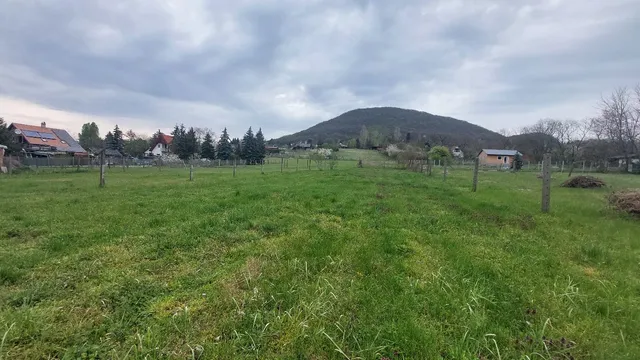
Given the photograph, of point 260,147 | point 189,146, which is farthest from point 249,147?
point 189,146

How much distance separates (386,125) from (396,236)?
11351cm

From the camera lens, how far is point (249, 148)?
64.4m

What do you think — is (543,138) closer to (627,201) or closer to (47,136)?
(627,201)

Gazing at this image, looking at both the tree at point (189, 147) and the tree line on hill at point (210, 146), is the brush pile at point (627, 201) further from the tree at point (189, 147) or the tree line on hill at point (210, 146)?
the tree at point (189, 147)

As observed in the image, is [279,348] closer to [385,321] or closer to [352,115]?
[385,321]

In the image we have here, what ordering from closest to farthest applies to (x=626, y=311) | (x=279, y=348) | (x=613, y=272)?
(x=279, y=348) < (x=626, y=311) < (x=613, y=272)

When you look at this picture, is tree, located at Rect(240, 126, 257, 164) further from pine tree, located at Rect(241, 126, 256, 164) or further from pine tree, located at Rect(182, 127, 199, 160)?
pine tree, located at Rect(182, 127, 199, 160)

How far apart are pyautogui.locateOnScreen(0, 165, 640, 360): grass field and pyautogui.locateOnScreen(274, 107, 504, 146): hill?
3429 inches

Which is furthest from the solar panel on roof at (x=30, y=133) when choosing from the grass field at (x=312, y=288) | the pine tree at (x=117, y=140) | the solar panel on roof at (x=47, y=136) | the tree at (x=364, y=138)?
the tree at (x=364, y=138)

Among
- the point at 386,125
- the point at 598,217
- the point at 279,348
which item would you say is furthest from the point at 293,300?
the point at 386,125

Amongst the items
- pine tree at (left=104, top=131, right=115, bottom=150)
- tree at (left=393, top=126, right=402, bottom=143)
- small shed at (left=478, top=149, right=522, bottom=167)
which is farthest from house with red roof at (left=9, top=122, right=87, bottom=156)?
A: small shed at (left=478, top=149, right=522, bottom=167)

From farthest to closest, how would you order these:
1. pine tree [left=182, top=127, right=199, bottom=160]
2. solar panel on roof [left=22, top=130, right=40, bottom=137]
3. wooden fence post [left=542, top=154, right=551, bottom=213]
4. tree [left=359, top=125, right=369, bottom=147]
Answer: tree [left=359, top=125, right=369, bottom=147]
pine tree [left=182, top=127, right=199, bottom=160]
solar panel on roof [left=22, top=130, right=40, bottom=137]
wooden fence post [left=542, top=154, right=551, bottom=213]

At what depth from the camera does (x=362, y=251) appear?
506 centimetres

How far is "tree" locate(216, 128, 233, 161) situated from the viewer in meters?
64.8
